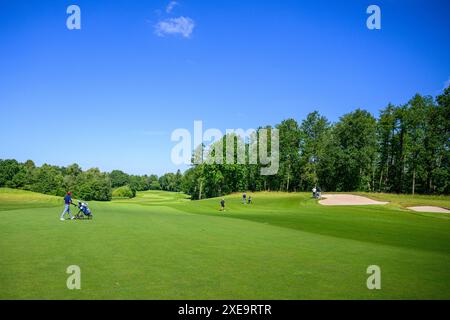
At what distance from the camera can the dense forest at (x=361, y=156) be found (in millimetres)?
75238

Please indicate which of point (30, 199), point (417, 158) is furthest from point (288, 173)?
point (30, 199)

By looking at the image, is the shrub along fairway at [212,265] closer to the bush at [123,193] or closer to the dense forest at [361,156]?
the dense forest at [361,156]

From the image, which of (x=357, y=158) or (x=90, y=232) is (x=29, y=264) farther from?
(x=357, y=158)

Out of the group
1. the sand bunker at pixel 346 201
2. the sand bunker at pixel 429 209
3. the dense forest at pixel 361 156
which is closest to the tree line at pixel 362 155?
the dense forest at pixel 361 156

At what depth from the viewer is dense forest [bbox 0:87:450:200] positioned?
247 feet

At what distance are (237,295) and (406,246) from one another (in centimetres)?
1322

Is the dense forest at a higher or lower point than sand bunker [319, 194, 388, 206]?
higher

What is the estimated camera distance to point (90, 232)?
1895 cm

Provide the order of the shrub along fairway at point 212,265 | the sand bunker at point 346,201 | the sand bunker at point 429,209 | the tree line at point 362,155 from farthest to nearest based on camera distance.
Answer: the tree line at point 362,155, the sand bunker at point 346,201, the sand bunker at point 429,209, the shrub along fairway at point 212,265

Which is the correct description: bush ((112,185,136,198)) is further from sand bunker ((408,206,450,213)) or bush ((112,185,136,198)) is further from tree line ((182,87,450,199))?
sand bunker ((408,206,450,213))

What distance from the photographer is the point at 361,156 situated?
85250 millimetres

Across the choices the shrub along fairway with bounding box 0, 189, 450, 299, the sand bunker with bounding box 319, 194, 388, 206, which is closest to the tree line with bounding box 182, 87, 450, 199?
the sand bunker with bounding box 319, 194, 388, 206

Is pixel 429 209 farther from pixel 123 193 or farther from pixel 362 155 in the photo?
pixel 123 193

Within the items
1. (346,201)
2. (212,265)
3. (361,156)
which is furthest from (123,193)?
(212,265)
